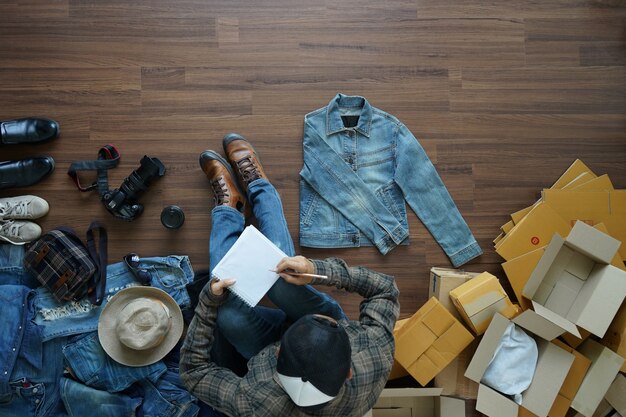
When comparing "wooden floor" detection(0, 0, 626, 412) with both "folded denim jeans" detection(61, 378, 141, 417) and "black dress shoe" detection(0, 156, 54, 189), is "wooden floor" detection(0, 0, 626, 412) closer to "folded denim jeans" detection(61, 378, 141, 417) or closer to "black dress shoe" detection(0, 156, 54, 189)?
"black dress shoe" detection(0, 156, 54, 189)

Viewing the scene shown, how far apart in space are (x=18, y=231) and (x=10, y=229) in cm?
3

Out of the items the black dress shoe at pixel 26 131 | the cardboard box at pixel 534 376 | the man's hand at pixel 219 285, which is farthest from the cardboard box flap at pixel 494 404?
the black dress shoe at pixel 26 131

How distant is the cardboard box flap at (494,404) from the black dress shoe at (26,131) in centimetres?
188

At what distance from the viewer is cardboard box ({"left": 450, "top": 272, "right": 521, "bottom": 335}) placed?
68.2 inches

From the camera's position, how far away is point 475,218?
6.64 feet

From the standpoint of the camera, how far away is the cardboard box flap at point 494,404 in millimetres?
1722

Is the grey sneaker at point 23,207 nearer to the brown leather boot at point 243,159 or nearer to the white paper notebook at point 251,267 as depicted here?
the brown leather boot at point 243,159

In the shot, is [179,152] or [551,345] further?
[179,152]

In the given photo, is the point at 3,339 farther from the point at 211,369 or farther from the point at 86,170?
the point at 211,369

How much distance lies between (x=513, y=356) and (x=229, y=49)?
61.7 inches

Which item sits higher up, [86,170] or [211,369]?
[86,170]

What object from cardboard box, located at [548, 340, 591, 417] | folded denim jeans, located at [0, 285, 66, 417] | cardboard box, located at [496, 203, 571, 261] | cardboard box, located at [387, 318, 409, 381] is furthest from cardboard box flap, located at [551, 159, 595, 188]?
folded denim jeans, located at [0, 285, 66, 417]

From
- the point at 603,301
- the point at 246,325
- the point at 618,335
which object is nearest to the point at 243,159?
the point at 246,325

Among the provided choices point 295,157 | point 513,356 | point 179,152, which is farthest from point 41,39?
point 513,356
